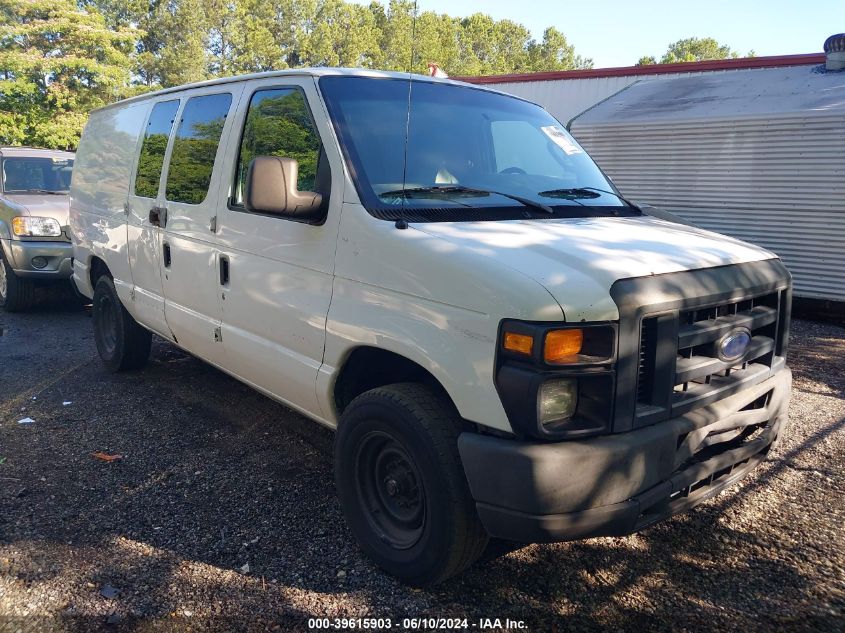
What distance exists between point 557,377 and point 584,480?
375 millimetres

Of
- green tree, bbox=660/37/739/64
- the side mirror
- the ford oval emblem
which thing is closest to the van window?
the side mirror

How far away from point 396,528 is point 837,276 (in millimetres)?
7805

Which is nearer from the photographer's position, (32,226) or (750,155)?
(32,226)

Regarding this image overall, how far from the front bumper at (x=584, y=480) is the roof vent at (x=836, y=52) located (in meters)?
9.54

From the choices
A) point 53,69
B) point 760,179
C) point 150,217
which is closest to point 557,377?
point 150,217

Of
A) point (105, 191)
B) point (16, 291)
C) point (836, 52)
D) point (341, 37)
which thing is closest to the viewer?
point (105, 191)

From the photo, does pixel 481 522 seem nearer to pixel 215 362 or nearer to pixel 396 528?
pixel 396 528

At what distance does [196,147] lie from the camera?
14.1 ft

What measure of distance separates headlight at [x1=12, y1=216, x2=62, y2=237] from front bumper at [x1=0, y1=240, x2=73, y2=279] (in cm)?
9

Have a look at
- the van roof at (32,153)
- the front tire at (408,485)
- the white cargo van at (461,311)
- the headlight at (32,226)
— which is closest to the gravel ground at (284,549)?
the front tire at (408,485)

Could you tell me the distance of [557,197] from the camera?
3.53m

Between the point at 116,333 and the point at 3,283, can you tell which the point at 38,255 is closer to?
the point at 3,283

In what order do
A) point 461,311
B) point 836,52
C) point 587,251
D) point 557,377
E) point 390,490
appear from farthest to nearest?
point 836,52, point 390,490, point 587,251, point 461,311, point 557,377

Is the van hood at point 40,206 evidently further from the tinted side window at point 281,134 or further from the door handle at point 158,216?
the tinted side window at point 281,134
